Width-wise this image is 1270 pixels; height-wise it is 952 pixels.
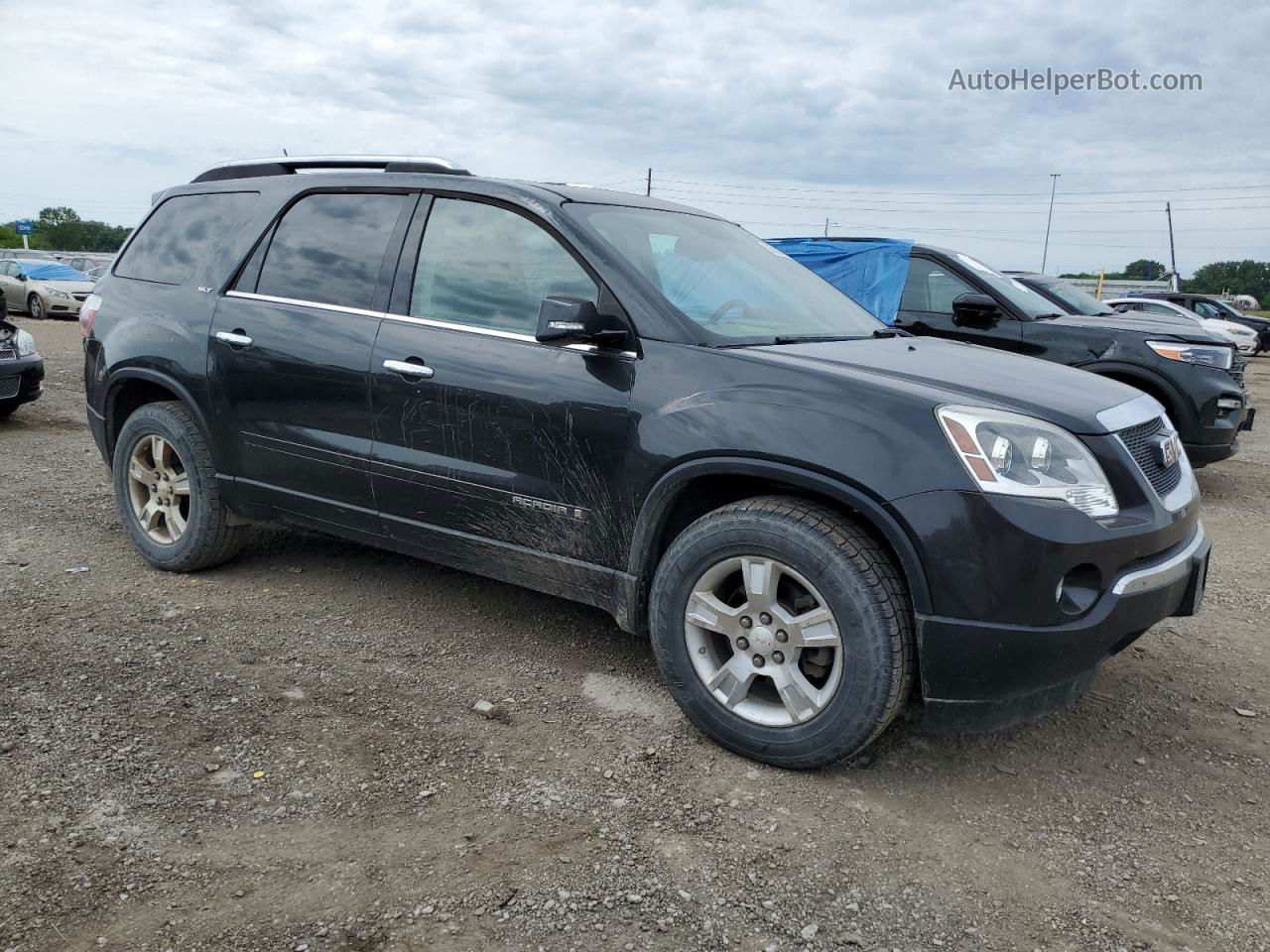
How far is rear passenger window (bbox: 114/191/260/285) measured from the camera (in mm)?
4504

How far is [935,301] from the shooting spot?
328 inches

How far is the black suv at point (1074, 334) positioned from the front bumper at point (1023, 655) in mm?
4943

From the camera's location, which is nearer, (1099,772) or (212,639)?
(1099,772)

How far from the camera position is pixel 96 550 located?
199 inches

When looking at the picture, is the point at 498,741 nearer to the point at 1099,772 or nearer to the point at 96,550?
the point at 1099,772

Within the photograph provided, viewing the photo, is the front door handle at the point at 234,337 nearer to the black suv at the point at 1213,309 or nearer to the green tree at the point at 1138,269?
the black suv at the point at 1213,309

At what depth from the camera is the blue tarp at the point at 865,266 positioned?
28.1 feet

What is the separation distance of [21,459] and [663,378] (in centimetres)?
617

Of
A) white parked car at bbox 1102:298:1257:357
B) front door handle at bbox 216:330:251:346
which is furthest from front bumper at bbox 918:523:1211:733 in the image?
white parked car at bbox 1102:298:1257:357

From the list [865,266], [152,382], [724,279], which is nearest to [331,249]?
[152,382]

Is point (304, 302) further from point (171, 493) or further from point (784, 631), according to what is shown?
point (784, 631)

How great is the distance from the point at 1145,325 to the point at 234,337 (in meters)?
6.68

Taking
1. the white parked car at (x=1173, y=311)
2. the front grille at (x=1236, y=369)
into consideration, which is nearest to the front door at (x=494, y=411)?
the front grille at (x=1236, y=369)

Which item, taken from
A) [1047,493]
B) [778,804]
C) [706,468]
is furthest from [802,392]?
[778,804]
